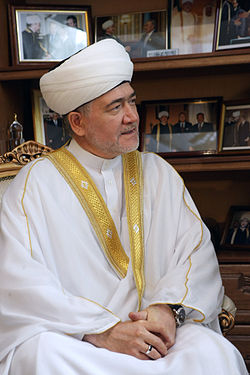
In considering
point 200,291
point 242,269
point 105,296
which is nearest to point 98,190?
point 105,296

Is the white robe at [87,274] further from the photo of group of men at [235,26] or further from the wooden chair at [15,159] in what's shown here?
the photo of group of men at [235,26]

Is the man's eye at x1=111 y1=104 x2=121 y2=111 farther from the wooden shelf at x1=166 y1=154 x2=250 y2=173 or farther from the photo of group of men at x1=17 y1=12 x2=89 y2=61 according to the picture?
the photo of group of men at x1=17 y1=12 x2=89 y2=61

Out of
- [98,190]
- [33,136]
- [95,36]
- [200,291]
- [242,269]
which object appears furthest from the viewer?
[33,136]

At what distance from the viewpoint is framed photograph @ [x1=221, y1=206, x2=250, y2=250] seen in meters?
2.76

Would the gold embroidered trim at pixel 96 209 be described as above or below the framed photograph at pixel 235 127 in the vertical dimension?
below

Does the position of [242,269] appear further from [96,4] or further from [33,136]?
[96,4]

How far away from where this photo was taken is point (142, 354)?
165cm

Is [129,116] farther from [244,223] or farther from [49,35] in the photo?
[244,223]

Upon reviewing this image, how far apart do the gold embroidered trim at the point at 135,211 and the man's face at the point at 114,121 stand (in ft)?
0.42

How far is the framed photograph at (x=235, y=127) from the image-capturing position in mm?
2707

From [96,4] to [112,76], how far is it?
118 cm

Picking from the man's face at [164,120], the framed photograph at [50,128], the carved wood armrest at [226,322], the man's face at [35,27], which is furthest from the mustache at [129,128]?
the man's face at [35,27]

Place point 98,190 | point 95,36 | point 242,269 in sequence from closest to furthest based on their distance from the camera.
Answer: point 98,190 → point 242,269 → point 95,36

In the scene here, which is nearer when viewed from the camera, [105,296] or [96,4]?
[105,296]
